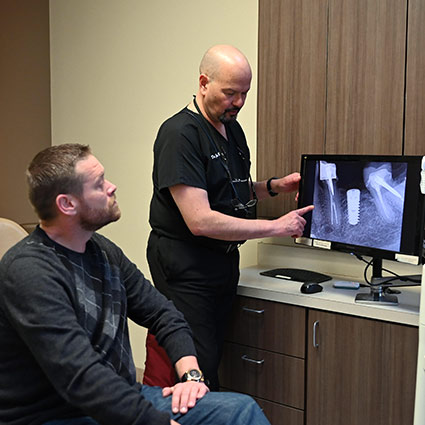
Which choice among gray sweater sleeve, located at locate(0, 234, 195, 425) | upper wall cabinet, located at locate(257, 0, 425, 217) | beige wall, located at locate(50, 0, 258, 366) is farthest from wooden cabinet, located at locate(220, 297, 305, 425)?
gray sweater sleeve, located at locate(0, 234, 195, 425)

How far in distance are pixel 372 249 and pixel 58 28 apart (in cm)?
255

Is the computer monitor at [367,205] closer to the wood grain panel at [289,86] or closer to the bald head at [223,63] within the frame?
the wood grain panel at [289,86]

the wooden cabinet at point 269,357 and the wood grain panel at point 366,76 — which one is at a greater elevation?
the wood grain panel at point 366,76

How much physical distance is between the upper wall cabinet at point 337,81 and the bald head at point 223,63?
36cm

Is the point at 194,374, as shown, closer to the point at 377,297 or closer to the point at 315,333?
the point at 315,333

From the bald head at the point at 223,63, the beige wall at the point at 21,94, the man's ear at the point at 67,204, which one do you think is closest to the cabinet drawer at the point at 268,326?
the bald head at the point at 223,63

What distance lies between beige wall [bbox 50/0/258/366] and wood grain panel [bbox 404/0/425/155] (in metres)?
0.86

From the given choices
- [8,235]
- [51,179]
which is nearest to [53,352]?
[51,179]

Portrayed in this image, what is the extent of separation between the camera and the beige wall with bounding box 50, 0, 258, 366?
9.84ft

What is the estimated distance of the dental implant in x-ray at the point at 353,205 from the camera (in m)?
2.17

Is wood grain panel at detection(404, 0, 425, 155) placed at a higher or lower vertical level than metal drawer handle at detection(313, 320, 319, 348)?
higher

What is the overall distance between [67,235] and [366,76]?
4.35 ft

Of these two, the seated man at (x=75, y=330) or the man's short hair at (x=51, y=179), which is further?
the man's short hair at (x=51, y=179)

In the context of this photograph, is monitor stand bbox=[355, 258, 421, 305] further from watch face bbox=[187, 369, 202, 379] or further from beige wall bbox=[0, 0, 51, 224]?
beige wall bbox=[0, 0, 51, 224]
